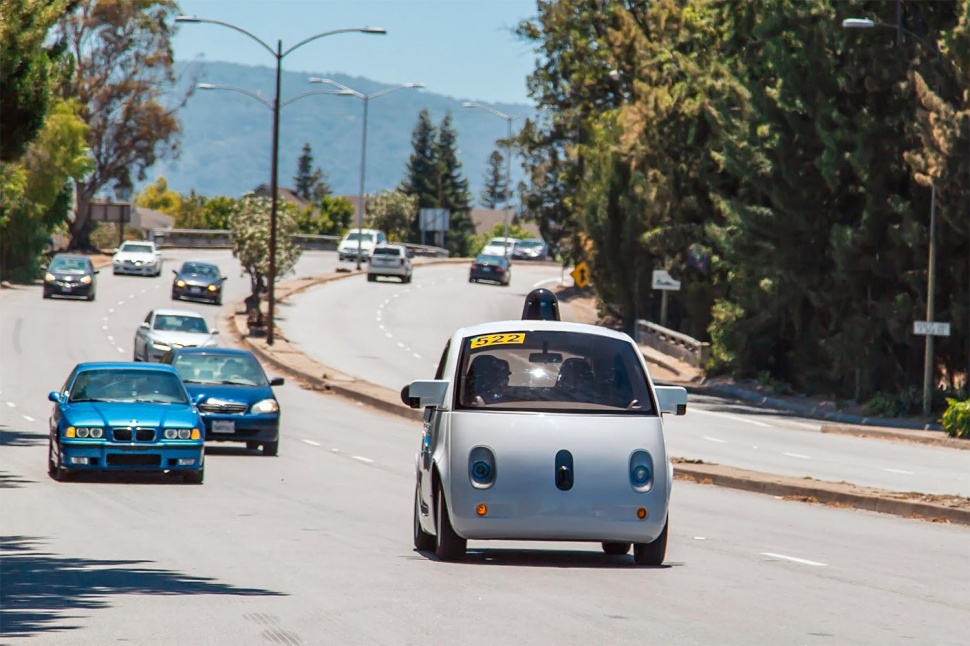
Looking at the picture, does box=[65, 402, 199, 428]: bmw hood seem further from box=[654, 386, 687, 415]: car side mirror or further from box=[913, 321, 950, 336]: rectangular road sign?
box=[913, 321, 950, 336]: rectangular road sign

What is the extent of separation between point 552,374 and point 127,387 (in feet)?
32.2

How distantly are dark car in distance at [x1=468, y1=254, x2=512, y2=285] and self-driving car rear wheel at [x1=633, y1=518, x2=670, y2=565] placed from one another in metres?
74.3

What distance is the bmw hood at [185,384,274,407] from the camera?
2447 cm

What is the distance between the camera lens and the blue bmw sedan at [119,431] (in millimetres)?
19188

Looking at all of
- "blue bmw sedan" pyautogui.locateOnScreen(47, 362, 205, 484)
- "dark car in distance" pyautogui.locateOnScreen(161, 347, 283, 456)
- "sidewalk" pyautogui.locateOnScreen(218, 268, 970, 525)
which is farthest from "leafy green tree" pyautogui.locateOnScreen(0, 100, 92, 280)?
"blue bmw sedan" pyautogui.locateOnScreen(47, 362, 205, 484)

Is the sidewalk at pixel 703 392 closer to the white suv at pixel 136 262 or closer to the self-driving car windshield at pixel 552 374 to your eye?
the self-driving car windshield at pixel 552 374

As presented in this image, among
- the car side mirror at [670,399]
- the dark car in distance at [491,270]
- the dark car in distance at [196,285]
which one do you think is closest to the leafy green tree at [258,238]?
the dark car in distance at [196,285]

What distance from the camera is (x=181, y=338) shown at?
4138cm

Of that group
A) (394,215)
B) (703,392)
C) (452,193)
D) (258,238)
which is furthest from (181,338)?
(452,193)

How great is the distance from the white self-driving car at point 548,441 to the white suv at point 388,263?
72.5m

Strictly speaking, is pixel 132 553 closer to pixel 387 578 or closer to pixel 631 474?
pixel 387 578

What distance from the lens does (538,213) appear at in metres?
85.9

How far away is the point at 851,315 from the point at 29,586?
34687 millimetres

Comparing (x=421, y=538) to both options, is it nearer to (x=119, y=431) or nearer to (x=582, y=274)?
(x=119, y=431)
